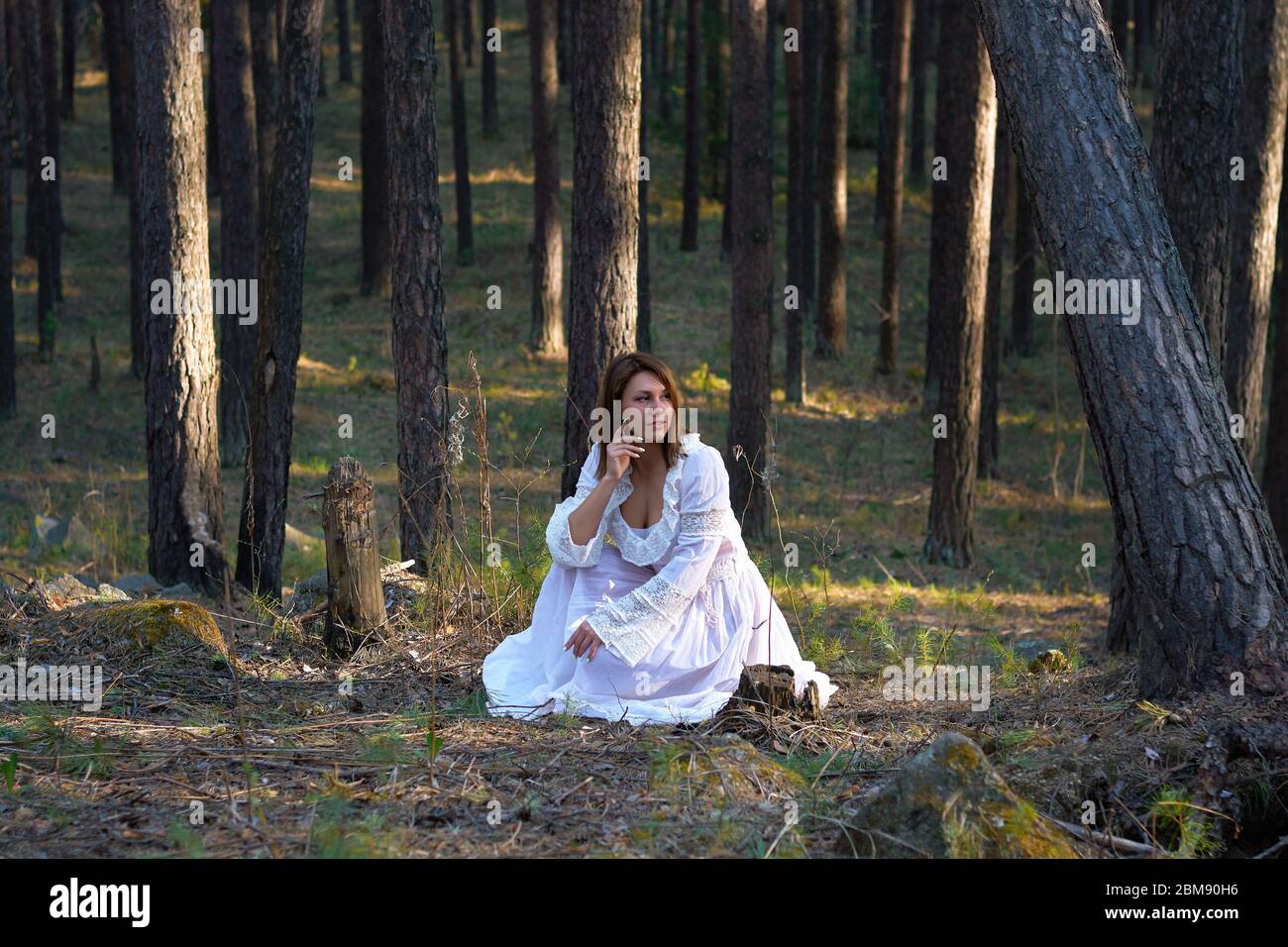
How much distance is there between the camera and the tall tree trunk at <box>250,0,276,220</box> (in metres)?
18.5

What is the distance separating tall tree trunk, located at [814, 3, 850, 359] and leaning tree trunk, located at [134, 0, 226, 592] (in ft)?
40.4

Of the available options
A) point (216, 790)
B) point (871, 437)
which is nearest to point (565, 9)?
point (871, 437)

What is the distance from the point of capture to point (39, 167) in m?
21.7

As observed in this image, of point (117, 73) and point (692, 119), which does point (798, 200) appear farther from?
point (117, 73)

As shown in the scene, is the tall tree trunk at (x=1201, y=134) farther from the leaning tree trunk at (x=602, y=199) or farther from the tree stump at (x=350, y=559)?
the tree stump at (x=350, y=559)

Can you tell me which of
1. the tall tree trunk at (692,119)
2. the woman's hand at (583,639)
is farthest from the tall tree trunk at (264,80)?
the woman's hand at (583,639)

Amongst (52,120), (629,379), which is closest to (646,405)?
(629,379)

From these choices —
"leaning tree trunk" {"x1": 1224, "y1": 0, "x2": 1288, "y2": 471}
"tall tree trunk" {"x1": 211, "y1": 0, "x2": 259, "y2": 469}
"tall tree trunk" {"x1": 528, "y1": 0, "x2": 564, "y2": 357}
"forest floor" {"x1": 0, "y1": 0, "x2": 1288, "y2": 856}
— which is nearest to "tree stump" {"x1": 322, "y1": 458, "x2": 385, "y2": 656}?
"forest floor" {"x1": 0, "y1": 0, "x2": 1288, "y2": 856}

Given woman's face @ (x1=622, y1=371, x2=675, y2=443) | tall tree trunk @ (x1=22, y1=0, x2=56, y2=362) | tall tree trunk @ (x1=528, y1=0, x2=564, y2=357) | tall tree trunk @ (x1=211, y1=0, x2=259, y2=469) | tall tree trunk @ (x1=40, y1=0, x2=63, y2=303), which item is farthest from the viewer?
tall tree trunk @ (x1=40, y1=0, x2=63, y2=303)

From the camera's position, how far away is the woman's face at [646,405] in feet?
18.7

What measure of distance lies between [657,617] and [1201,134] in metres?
4.81

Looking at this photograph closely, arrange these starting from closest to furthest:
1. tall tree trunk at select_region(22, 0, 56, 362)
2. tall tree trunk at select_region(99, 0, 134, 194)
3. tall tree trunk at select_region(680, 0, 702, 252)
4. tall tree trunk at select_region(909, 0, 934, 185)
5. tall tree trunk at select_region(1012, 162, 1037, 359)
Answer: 1. tall tree trunk at select_region(22, 0, 56, 362)
2. tall tree trunk at select_region(1012, 162, 1037, 359)
3. tall tree trunk at select_region(99, 0, 134, 194)
4. tall tree trunk at select_region(680, 0, 702, 252)
5. tall tree trunk at select_region(909, 0, 934, 185)

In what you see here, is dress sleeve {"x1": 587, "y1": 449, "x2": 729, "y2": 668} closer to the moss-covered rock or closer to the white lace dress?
the white lace dress

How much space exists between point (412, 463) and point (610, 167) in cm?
262
